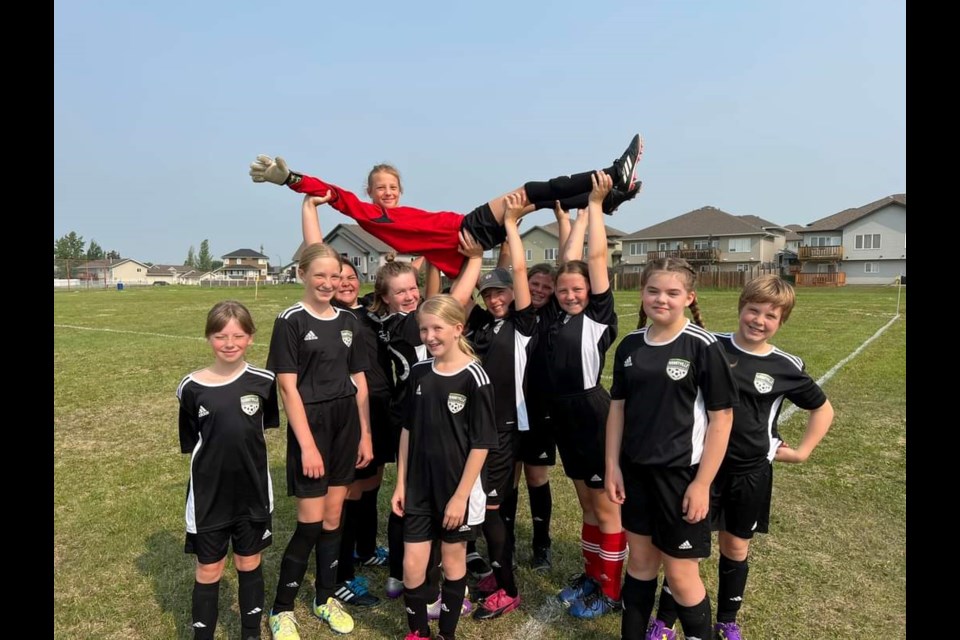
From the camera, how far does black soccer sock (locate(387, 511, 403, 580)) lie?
360 cm

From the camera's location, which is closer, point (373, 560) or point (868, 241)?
point (373, 560)

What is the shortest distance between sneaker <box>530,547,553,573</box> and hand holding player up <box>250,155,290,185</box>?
2983 mm

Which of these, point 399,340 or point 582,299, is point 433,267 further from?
point 582,299

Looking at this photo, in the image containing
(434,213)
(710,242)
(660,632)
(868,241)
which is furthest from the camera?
(710,242)

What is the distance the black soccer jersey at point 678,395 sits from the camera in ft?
8.43

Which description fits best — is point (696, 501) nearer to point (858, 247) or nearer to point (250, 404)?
point (250, 404)

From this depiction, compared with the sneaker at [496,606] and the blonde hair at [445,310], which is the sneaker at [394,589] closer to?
the sneaker at [496,606]

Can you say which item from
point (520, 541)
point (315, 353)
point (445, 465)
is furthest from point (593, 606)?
point (315, 353)

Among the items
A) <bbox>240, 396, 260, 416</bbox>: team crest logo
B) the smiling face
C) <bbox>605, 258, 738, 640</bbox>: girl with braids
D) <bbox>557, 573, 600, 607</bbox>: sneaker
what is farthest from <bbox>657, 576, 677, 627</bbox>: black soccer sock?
<bbox>240, 396, 260, 416</bbox>: team crest logo

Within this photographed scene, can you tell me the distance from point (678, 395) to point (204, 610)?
8.62 ft

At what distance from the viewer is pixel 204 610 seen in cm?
297

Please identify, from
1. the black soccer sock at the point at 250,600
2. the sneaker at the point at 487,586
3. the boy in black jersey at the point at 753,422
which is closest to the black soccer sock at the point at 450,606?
the sneaker at the point at 487,586

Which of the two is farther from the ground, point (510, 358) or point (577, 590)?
point (510, 358)
